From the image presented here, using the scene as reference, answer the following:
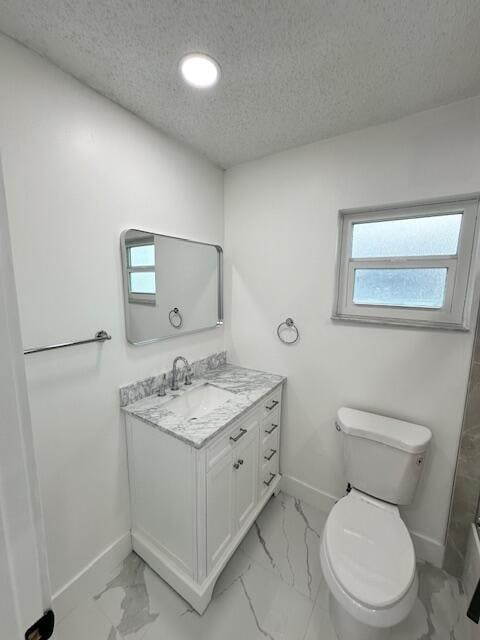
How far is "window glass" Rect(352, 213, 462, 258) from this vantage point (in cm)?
137

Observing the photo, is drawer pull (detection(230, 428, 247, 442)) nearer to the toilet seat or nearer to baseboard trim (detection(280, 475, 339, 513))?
the toilet seat

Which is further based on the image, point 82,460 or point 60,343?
point 82,460

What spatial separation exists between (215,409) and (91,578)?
1.02 meters

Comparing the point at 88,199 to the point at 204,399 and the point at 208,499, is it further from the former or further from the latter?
the point at 208,499

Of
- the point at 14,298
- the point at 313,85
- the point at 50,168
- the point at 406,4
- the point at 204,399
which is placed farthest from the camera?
the point at 204,399

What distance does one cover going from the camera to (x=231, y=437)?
1.35 meters

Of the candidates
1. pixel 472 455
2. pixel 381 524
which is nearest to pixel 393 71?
pixel 472 455

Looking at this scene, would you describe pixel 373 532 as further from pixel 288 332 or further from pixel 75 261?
pixel 75 261

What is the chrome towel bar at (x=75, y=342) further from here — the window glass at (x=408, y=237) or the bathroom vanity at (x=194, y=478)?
the window glass at (x=408, y=237)

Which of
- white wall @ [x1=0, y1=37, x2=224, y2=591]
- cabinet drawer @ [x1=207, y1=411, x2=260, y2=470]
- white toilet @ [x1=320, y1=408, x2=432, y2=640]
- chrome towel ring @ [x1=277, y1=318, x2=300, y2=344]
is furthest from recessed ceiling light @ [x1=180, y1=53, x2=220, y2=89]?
white toilet @ [x1=320, y1=408, x2=432, y2=640]

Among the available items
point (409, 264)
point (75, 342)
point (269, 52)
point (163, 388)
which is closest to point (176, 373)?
point (163, 388)

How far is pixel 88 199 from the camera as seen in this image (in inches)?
47.3

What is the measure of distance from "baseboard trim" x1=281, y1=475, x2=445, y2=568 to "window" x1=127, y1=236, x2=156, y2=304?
1637mm

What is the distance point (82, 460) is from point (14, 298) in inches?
46.4
